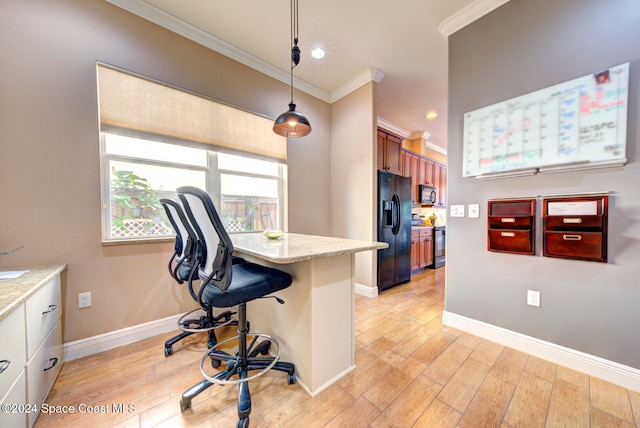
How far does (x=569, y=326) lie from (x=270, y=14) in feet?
11.8

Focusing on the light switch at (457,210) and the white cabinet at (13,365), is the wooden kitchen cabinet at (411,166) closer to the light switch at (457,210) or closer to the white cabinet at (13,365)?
the light switch at (457,210)

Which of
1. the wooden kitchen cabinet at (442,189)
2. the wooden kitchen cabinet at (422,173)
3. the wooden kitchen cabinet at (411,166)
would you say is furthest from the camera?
the wooden kitchen cabinet at (442,189)

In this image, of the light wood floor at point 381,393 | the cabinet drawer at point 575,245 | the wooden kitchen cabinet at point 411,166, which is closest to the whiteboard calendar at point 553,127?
the cabinet drawer at point 575,245

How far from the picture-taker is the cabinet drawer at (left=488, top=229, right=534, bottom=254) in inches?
69.1

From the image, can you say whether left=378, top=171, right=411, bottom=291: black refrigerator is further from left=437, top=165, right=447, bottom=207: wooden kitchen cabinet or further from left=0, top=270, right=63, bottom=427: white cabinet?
left=0, top=270, right=63, bottom=427: white cabinet

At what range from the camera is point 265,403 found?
51.4 inches

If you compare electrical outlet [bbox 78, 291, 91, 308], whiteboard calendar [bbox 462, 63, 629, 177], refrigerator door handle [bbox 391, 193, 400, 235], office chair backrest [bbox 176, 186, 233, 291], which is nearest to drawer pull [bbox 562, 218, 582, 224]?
whiteboard calendar [bbox 462, 63, 629, 177]

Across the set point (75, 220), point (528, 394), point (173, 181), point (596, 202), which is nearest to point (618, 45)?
point (596, 202)

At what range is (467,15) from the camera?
6.74 ft

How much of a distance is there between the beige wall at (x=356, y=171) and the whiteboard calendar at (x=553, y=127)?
1193 mm

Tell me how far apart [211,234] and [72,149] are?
5.23ft

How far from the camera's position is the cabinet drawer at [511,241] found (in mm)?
1756

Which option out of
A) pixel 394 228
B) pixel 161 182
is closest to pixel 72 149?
pixel 161 182

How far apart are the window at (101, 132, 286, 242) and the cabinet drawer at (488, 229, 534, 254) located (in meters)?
2.46
